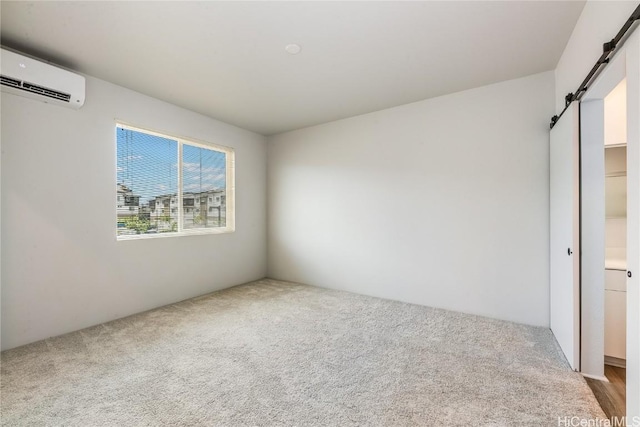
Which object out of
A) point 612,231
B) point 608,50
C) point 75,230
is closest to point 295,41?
point 608,50

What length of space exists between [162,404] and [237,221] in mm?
2993

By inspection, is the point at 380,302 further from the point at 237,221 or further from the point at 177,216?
the point at 177,216

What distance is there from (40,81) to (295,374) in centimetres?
320

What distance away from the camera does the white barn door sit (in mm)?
2049

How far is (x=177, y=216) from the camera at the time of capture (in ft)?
12.3

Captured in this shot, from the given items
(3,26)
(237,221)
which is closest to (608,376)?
(237,221)

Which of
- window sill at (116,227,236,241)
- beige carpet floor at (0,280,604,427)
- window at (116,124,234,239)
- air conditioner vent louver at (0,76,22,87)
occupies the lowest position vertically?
beige carpet floor at (0,280,604,427)

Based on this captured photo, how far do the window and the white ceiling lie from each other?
2.27ft

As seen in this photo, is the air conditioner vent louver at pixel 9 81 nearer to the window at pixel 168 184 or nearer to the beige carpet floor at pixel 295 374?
the window at pixel 168 184

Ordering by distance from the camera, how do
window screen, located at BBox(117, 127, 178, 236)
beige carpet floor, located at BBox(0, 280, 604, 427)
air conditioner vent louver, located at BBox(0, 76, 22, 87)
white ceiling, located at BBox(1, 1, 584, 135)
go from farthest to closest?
window screen, located at BBox(117, 127, 178, 236) < air conditioner vent louver, located at BBox(0, 76, 22, 87) < white ceiling, located at BBox(1, 1, 584, 135) < beige carpet floor, located at BBox(0, 280, 604, 427)

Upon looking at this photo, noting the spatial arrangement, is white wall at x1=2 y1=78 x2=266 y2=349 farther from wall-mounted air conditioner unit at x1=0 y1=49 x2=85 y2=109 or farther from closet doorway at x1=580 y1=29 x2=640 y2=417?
closet doorway at x1=580 y1=29 x2=640 y2=417

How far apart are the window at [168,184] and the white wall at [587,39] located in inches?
162

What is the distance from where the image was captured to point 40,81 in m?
2.36

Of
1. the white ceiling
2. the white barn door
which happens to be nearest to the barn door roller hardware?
the white barn door
